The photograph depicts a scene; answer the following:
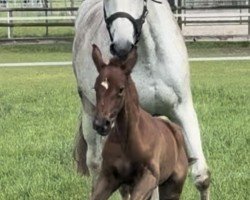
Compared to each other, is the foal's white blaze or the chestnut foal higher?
the foal's white blaze

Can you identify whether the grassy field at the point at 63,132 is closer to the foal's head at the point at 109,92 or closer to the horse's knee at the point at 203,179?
the horse's knee at the point at 203,179

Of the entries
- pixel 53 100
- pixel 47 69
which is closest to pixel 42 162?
pixel 53 100

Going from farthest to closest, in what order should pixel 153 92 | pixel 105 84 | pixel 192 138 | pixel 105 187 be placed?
1. pixel 192 138
2. pixel 153 92
3. pixel 105 187
4. pixel 105 84

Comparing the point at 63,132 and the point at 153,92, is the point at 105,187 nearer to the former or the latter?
the point at 153,92

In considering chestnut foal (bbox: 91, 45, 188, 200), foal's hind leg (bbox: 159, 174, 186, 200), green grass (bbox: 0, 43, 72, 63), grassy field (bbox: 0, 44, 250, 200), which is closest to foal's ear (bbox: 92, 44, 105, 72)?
chestnut foal (bbox: 91, 45, 188, 200)

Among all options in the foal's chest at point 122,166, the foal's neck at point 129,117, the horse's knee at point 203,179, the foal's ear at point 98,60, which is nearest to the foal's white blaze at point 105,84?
the foal's ear at point 98,60

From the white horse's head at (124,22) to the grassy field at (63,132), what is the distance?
1750mm

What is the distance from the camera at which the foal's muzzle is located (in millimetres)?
3393

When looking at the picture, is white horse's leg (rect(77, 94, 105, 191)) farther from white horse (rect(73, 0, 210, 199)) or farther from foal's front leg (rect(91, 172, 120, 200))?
foal's front leg (rect(91, 172, 120, 200))

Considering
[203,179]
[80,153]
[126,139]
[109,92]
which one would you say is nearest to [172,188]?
[126,139]

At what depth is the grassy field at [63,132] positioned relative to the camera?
20.7 ft

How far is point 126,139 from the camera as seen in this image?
12.6 feet

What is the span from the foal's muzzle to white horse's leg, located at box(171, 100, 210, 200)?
5.86 ft

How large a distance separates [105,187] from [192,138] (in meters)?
1.52
